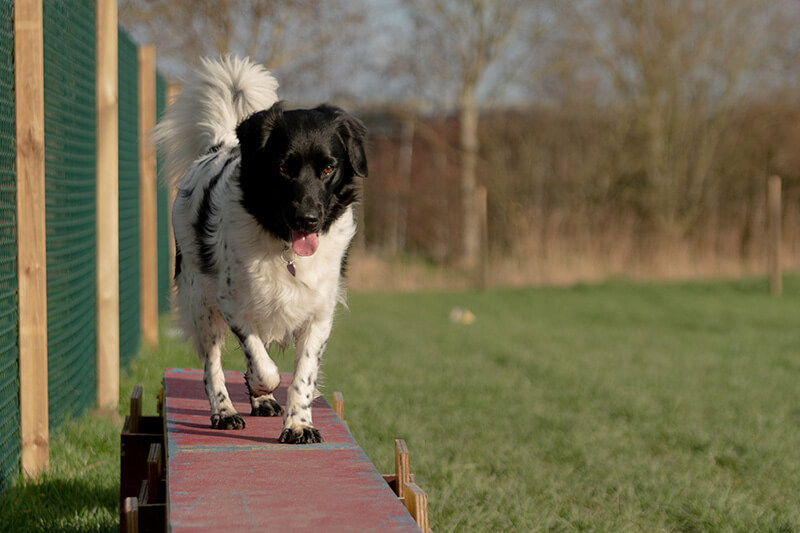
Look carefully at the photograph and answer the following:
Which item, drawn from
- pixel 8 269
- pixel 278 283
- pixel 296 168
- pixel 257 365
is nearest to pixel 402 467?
pixel 257 365

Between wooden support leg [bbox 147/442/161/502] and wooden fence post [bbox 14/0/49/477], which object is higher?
wooden fence post [bbox 14/0/49/477]

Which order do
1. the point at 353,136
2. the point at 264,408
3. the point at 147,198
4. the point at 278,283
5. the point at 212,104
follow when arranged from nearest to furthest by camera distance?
the point at 278,283 < the point at 353,136 < the point at 264,408 < the point at 212,104 < the point at 147,198

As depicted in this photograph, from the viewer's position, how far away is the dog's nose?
335cm

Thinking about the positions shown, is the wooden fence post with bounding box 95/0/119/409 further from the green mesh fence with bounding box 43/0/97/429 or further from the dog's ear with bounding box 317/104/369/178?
the dog's ear with bounding box 317/104/369/178

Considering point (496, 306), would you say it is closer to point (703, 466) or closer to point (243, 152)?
point (703, 466)

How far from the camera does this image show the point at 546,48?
822 inches

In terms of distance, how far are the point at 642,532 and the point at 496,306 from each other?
10.1m

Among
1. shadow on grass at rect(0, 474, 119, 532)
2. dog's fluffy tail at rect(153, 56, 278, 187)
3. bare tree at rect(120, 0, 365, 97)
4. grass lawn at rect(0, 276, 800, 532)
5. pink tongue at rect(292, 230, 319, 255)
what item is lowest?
grass lawn at rect(0, 276, 800, 532)

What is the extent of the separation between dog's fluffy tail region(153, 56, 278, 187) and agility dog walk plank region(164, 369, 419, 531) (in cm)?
163

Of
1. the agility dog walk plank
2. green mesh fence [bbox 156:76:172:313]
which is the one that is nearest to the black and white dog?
the agility dog walk plank

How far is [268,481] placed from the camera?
2.75 meters

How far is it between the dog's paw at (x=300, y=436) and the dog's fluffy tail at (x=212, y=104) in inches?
74.0

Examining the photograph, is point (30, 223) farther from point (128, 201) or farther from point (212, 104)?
point (128, 201)

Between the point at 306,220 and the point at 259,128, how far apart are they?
45 centimetres
